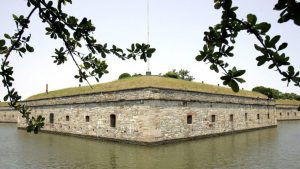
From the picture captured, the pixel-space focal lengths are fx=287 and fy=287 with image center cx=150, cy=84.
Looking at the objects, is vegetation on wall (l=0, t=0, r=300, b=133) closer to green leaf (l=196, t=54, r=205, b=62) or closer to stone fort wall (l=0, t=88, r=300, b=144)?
green leaf (l=196, t=54, r=205, b=62)

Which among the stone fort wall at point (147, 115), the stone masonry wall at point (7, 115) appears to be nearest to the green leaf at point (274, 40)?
the stone fort wall at point (147, 115)

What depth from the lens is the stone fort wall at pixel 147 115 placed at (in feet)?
57.8

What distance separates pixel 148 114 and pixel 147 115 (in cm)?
9

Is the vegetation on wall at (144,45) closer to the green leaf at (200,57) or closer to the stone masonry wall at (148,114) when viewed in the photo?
the green leaf at (200,57)

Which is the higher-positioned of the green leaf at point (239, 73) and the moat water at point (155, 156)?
the green leaf at point (239, 73)

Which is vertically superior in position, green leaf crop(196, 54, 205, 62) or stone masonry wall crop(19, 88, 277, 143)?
green leaf crop(196, 54, 205, 62)

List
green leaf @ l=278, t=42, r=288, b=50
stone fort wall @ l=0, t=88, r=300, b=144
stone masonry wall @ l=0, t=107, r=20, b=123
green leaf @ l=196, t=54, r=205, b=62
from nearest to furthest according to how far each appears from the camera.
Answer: green leaf @ l=278, t=42, r=288, b=50, green leaf @ l=196, t=54, r=205, b=62, stone fort wall @ l=0, t=88, r=300, b=144, stone masonry wall @ l=0, t=107, r=20, b=123

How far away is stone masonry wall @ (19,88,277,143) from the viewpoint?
1761 cm

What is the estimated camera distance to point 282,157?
13.5m

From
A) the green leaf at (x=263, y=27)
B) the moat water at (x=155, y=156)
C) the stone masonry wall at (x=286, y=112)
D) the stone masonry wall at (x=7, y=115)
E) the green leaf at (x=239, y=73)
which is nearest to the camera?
the green leaf at (x=263, y=27)

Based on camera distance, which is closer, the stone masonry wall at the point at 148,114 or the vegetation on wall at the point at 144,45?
the vegetation on wall at the point at 144,45

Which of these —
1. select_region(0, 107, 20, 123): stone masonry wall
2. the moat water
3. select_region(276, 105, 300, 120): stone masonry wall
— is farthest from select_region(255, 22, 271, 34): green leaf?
select_region(276, 105, 300, 120): stone masonry wall

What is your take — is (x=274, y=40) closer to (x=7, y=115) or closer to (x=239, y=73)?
(x=239, y=73)

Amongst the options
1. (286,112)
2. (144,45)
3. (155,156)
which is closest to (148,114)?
(155,156)
